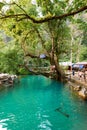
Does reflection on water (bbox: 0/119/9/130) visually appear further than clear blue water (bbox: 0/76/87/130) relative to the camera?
No

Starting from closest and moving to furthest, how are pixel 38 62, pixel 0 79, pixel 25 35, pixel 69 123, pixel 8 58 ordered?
1. pixel 69 123
2. pixel 25 35
3. pixel 0 79
4. pixel 8 58
5. pixel 38 62

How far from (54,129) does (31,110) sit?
185 inches

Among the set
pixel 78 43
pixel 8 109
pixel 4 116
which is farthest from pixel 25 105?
pixel 78 43

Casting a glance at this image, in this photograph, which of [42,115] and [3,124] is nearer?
[3,124]

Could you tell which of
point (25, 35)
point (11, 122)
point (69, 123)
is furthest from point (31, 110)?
point (25, 35)

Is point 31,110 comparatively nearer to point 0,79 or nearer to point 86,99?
point 86,99

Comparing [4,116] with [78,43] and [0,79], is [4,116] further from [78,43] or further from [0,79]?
[78,43]

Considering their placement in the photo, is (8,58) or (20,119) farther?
(8,58)

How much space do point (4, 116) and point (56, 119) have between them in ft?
10.9

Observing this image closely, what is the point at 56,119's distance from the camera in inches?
524

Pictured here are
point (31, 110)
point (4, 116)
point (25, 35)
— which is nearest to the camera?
point (4, 116)

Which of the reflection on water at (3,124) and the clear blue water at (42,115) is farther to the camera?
the clear blue water at (42,115)

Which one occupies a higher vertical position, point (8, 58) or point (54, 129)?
point (8, 58)

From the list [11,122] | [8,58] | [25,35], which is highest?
[25,35]
